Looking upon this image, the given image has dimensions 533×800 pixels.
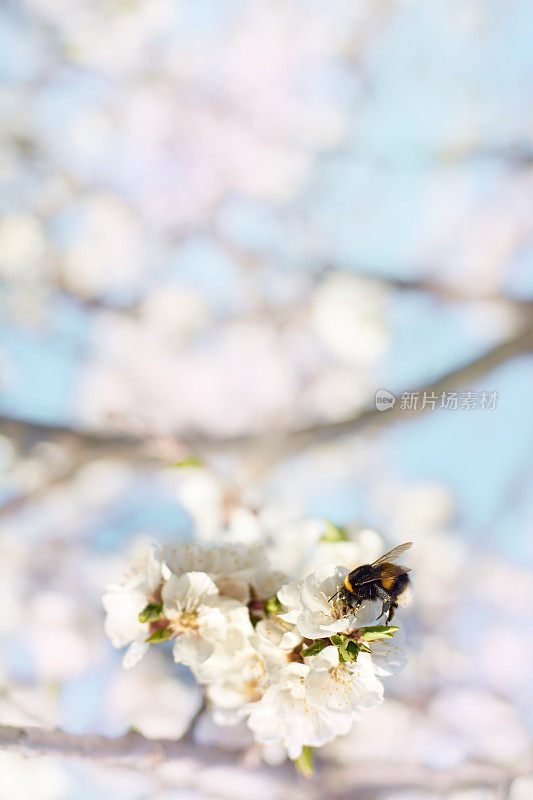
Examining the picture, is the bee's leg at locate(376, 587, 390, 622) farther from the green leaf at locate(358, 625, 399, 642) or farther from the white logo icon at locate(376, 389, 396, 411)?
the white logo icon at locate(376, 389, 396, 411)

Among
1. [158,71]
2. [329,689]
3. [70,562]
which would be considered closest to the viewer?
[329,689]

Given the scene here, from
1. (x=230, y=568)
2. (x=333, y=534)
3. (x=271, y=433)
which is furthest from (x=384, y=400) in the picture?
(x=230, y=568)

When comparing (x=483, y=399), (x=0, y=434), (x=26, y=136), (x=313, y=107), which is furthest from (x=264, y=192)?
(x=0, y=434)

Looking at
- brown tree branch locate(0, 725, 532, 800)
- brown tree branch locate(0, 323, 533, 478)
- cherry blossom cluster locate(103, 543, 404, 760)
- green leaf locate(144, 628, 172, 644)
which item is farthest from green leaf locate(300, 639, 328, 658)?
brown tree branch locate(0, 323, 533, 478)

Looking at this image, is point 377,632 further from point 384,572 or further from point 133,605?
point 133,605

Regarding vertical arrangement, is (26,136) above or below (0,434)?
above

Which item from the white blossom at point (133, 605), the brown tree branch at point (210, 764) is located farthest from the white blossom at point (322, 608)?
the brown tree branch at point (210, 764)

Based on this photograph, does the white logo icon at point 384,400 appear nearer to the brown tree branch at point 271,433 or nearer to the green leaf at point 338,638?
the brown tree branch at point 271,433

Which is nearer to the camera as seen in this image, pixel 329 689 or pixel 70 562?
pixel 329 689

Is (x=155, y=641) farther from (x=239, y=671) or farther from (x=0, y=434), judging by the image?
(x=0, y=434)
